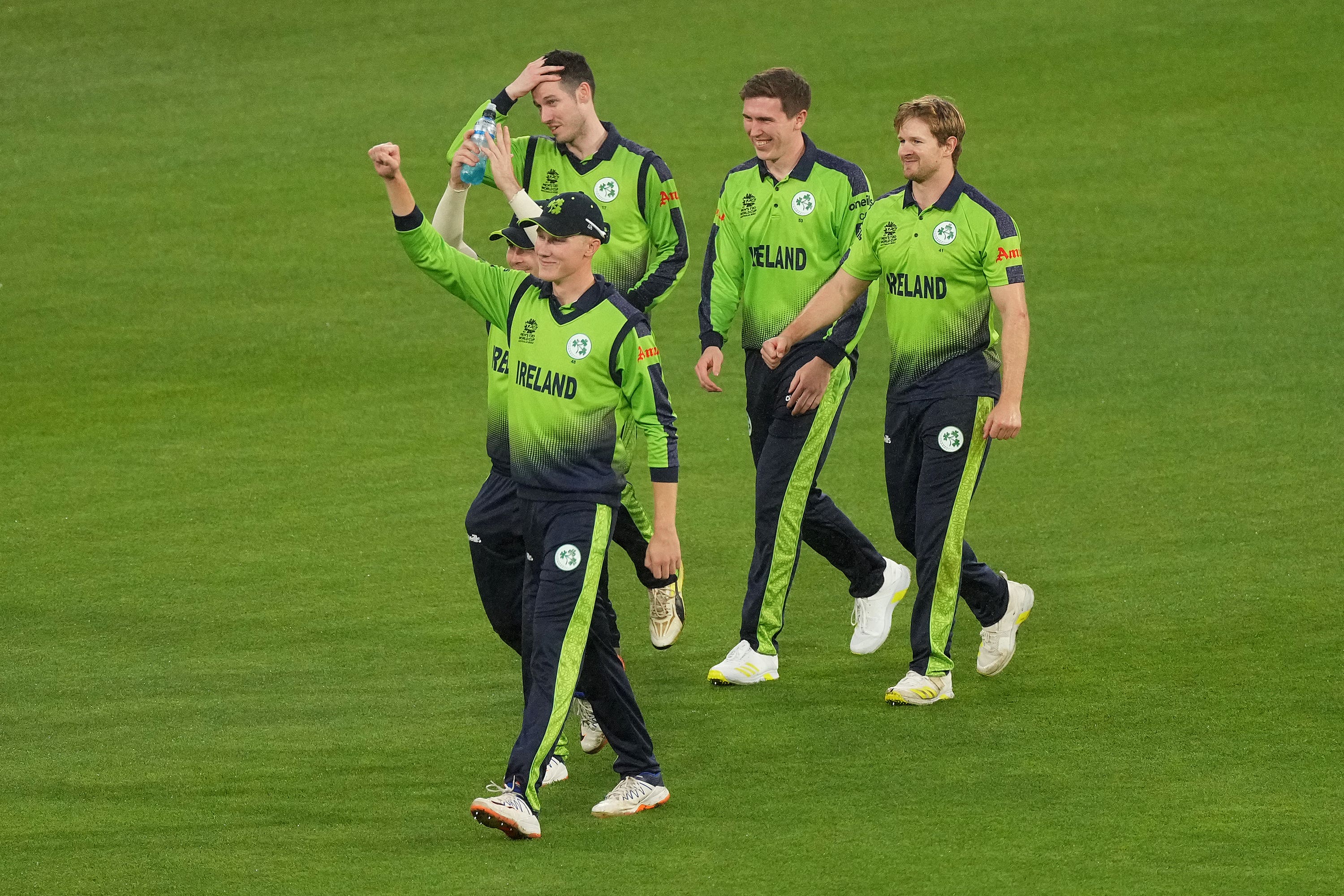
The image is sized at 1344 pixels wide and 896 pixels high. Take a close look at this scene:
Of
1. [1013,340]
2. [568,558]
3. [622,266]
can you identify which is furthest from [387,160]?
[1013,340]

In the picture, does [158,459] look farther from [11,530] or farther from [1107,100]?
[1107,100]

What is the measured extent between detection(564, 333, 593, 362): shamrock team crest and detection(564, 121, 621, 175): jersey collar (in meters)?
2.16

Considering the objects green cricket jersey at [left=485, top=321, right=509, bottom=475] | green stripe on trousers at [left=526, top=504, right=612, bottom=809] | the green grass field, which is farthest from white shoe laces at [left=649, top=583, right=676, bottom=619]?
green stripe on trousers at [left=526, top=504, right=612, bottom=809]

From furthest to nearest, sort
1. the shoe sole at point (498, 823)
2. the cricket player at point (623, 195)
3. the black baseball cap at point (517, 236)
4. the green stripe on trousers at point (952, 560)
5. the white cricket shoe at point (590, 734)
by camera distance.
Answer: the cricket player at point (623, 195) → the green stripe on trousers at point (952, 560) → the white cricket shoe at point (590, 734) → the black baseball cap at point (517, 236) → the shoe sole at point (498, 823)

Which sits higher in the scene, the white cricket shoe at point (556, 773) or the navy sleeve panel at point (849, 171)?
the navy sleeve panel at point (849, 171)

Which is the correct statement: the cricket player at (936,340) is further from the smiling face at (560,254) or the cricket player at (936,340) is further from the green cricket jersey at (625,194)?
the smiling face at (560,254)

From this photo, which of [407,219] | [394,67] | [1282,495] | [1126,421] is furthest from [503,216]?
[407,219]

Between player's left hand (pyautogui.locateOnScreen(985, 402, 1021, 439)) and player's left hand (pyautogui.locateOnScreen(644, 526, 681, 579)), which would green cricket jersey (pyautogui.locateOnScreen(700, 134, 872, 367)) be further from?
player's left hand (pyautogui.locateOnScreen(644, 526, 681, 579))

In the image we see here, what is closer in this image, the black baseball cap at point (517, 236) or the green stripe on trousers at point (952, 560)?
the black baseball cap at point (517, 236)

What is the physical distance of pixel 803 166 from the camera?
838cm

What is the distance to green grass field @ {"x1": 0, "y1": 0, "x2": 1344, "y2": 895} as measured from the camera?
21.9 ft

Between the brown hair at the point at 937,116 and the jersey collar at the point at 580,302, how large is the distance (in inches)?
66.4

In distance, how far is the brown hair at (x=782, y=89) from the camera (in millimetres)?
8133

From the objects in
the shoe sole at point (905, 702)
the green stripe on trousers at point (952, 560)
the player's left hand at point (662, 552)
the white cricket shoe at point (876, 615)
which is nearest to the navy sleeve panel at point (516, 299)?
the player's left hand at point (662, 552)
